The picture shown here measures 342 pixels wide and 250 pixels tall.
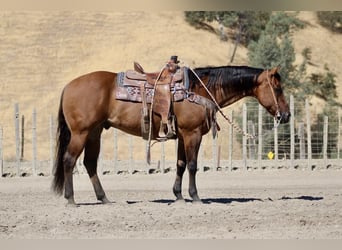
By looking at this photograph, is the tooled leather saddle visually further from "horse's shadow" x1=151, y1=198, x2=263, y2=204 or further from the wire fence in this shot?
the wire fence

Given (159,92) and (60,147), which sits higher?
(159,92)

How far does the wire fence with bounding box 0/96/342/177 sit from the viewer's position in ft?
60.8

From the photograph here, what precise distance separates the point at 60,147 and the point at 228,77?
2.34 meters

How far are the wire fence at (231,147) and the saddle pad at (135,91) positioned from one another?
8116 mm

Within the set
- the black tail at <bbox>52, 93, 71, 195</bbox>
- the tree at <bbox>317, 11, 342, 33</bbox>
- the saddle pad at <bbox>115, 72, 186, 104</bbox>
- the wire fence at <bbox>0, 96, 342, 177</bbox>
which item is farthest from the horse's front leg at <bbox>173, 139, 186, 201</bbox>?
the tree at <bbox>317, 11, 342, 33</bbox>

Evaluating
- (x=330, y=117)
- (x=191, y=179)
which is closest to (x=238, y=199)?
(x=191, y=179)

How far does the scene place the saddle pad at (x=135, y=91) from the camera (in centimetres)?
934

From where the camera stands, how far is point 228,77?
961 cm

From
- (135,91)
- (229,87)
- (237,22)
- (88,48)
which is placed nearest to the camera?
(135,91)

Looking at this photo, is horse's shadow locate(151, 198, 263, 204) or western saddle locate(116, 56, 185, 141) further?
horse's shadow locate(151, 198, 263, 204)

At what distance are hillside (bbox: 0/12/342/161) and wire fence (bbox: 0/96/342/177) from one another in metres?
3.34

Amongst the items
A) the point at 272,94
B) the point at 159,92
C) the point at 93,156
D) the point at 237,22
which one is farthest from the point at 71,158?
the point at 237,22

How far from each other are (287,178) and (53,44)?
2779 centimetres

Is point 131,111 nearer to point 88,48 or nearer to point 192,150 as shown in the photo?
point 192,150
